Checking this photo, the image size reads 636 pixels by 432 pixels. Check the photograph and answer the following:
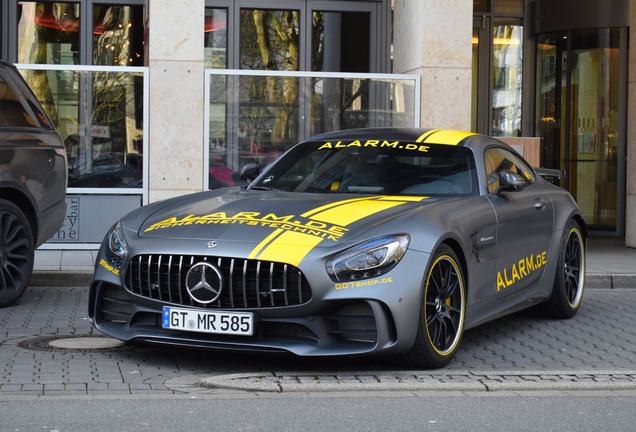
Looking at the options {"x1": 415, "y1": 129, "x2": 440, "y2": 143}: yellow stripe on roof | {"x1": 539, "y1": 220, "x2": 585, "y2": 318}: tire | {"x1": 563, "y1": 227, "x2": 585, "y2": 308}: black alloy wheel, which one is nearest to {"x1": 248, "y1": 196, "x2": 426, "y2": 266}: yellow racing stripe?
{"x1": 415, "y1": 129, "x2": 440, "y2": 143}: yellow stripe on roof

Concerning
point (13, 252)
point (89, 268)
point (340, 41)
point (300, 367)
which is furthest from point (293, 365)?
point (340, 41)

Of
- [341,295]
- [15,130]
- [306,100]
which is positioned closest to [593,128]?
[306,100]

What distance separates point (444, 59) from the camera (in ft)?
43.7

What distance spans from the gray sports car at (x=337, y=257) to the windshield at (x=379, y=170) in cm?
1

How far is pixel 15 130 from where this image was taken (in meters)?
8.63

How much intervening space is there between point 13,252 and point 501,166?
13.0 ft

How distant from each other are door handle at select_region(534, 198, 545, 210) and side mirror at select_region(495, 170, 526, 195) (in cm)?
55

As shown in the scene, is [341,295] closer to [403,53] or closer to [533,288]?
[533,288]

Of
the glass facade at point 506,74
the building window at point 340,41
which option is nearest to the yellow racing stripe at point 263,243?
the building window at point 340,41

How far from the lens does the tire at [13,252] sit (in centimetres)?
855

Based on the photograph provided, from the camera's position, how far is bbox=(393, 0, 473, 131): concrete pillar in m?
13.3

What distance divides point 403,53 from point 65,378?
9.20 meters

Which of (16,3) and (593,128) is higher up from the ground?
(16,3)

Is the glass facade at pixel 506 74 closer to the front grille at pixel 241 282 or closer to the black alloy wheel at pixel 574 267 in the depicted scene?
the black alloy wheel at pixel 574 267
